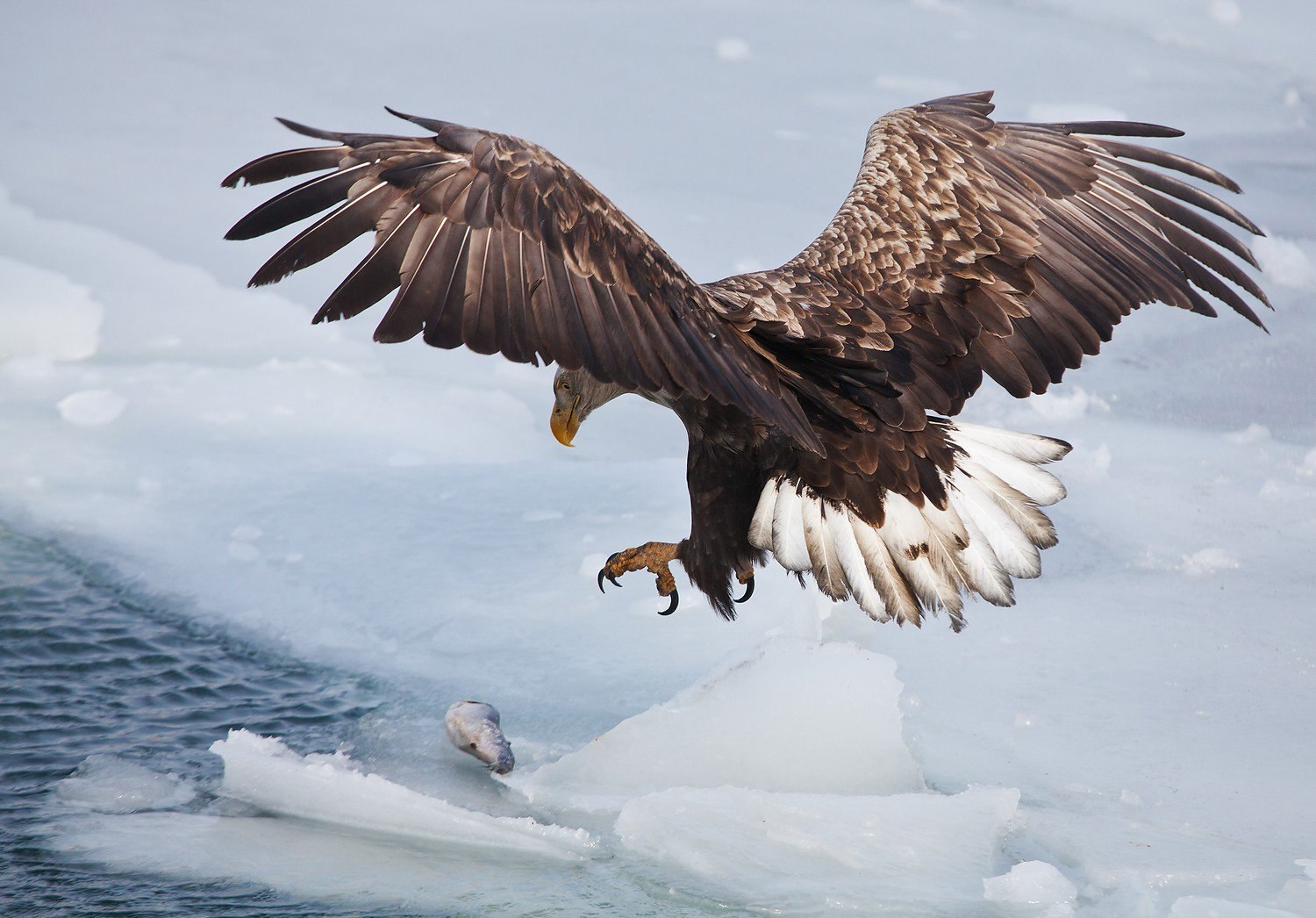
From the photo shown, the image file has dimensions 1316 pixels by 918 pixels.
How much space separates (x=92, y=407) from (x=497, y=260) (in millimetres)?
3538

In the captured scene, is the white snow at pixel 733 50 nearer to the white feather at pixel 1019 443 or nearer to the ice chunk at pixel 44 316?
the ice chunk at pixel 44 316

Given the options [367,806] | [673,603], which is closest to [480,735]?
[367,806]

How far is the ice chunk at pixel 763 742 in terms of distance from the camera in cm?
330

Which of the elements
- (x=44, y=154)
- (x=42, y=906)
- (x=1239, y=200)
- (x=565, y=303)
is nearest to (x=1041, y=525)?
(x=565, y=303)

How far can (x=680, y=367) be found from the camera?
247 centimetres

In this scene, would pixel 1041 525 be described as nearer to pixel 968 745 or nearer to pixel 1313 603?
pixel 968 745

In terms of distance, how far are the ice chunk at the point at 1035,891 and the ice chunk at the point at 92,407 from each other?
3889mm

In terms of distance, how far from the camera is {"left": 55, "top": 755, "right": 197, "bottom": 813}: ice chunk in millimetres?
3115

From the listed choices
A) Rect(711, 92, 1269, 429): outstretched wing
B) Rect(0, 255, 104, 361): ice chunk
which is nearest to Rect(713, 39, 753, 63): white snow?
Rect(0, 255, 104, 361): ice chunk

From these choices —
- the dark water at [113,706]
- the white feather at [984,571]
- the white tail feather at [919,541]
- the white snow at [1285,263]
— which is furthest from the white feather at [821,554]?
the white snow at [1285,263]

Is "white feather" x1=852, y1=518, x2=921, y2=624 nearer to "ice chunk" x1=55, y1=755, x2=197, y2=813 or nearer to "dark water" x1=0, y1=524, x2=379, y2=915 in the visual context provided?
"dark water" x1=0, y1=524, x2=379, y2=915

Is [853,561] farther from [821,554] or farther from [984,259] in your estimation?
[984,259]

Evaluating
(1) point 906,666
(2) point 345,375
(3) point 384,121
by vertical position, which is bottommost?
(1) point 906,666

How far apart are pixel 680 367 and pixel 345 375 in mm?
3570
